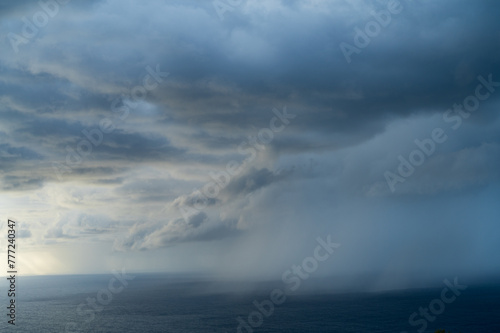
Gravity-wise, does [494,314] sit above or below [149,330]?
below

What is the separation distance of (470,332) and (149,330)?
135m

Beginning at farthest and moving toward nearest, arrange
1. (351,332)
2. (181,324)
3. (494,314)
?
1. (494,314)
2. (181,324)
3. (351,332)

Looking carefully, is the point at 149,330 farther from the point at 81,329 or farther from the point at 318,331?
the point at 318,331

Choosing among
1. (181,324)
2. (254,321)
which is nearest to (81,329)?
(181,324)

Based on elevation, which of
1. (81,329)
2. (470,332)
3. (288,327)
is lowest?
(470,332)

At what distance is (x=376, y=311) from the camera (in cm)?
19925

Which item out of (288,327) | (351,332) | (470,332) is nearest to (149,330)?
(288,327)

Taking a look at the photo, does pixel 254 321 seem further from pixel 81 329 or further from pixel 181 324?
pixel 81 329

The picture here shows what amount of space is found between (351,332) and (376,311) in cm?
5456

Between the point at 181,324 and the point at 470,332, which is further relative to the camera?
the point at 181,324

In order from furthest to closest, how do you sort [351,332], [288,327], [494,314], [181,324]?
[494,314]
[181,324]
[288,327]
[351,332]

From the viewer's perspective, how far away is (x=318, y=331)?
155875mm

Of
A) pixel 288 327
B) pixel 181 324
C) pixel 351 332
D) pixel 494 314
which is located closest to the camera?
pixel 351 332

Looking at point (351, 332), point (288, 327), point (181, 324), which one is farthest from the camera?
point (181, 324)
